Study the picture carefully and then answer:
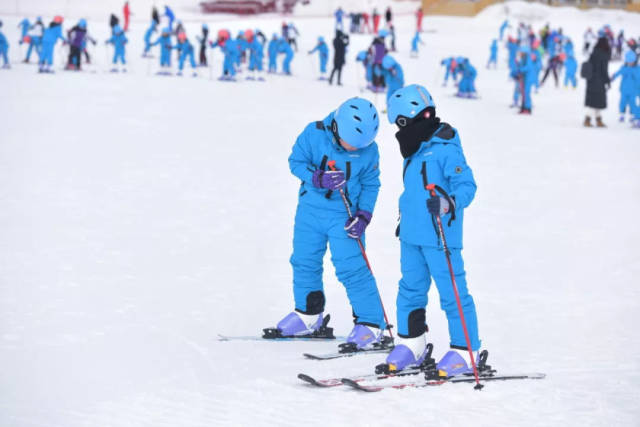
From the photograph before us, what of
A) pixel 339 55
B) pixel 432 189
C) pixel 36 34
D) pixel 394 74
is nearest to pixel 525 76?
pixel 394 74

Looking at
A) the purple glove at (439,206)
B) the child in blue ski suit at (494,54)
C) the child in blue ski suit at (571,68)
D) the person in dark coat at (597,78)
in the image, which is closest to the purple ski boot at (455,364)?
the purple glove at (439,206)

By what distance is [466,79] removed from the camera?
65.7 ft

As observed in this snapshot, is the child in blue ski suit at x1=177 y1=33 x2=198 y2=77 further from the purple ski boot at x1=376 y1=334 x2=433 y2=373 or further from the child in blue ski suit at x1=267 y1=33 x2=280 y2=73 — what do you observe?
the purple ski boot at x1=376 y1=334 x2=433 y2=373

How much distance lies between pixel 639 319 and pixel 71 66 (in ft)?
59.2

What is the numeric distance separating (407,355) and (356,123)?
1132 millimetres

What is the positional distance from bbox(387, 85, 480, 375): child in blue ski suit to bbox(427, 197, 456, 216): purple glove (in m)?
0.03

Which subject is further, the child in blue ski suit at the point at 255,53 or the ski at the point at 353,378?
the child in blue ski suit at the point at 255,53

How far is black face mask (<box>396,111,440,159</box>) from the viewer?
3.98m

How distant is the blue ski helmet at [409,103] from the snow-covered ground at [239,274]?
1.23m

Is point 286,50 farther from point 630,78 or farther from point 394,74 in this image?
point 630,78

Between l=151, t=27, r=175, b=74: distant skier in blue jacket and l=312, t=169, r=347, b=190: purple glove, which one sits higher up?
l=151, t=27, r=175, b=74: distant skier in blue jacket

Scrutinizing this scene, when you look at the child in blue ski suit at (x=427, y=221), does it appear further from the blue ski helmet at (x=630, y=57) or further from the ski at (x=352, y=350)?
the blue ski helmet at (x=630, y=57)

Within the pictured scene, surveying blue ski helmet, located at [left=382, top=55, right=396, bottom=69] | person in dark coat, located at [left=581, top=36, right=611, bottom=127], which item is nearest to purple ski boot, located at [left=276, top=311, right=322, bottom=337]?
blue ski helmet, located at [left=382, top=55, right=396, bottom=69]

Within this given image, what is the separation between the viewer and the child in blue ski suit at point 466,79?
19.8m
